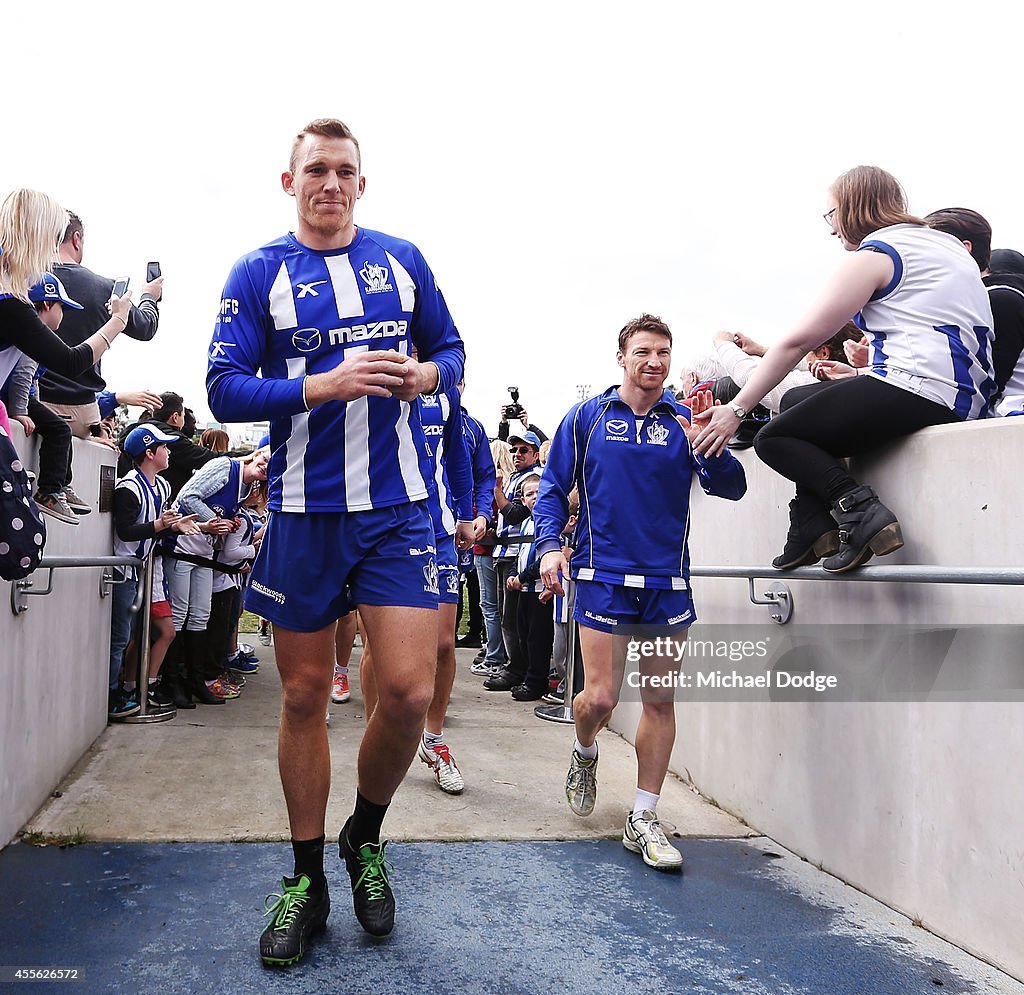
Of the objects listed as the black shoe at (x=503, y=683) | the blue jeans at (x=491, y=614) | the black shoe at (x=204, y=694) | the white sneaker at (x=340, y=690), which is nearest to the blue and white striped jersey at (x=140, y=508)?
the black shoe at (x=204, y=694)

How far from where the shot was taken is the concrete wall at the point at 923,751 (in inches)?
98.7

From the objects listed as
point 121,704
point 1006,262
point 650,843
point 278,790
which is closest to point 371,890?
point 650,843

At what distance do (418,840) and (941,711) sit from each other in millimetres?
1970

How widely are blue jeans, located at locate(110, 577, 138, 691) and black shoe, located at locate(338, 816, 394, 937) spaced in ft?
11.7

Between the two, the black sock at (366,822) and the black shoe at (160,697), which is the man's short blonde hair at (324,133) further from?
the black shoe at (160,697)

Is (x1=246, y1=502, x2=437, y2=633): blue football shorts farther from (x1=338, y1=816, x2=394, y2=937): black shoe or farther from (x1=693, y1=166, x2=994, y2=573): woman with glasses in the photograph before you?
(x1=693, y1=166, x2=994, y2=573): woman with glasses

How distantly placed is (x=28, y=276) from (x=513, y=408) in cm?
643

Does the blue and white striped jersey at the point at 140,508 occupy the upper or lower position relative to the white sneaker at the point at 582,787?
upper

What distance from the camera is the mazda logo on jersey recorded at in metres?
2.65

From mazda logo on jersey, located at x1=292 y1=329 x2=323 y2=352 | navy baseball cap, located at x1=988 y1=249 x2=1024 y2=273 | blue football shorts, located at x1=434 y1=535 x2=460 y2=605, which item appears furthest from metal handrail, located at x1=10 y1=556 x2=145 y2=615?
navy baseball cap, located at x1=988 y1=249 x2=1024 y2=273

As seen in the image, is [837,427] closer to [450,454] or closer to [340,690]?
[450,454]

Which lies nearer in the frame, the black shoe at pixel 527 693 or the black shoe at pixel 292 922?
the black shoe at pixel 292 922

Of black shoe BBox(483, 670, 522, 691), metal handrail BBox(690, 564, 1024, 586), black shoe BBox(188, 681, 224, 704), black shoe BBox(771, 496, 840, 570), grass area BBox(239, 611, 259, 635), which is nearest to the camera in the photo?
metal handrail BBox(690, 564, 1024, 586)

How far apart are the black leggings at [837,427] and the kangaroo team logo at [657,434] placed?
2.03ft
